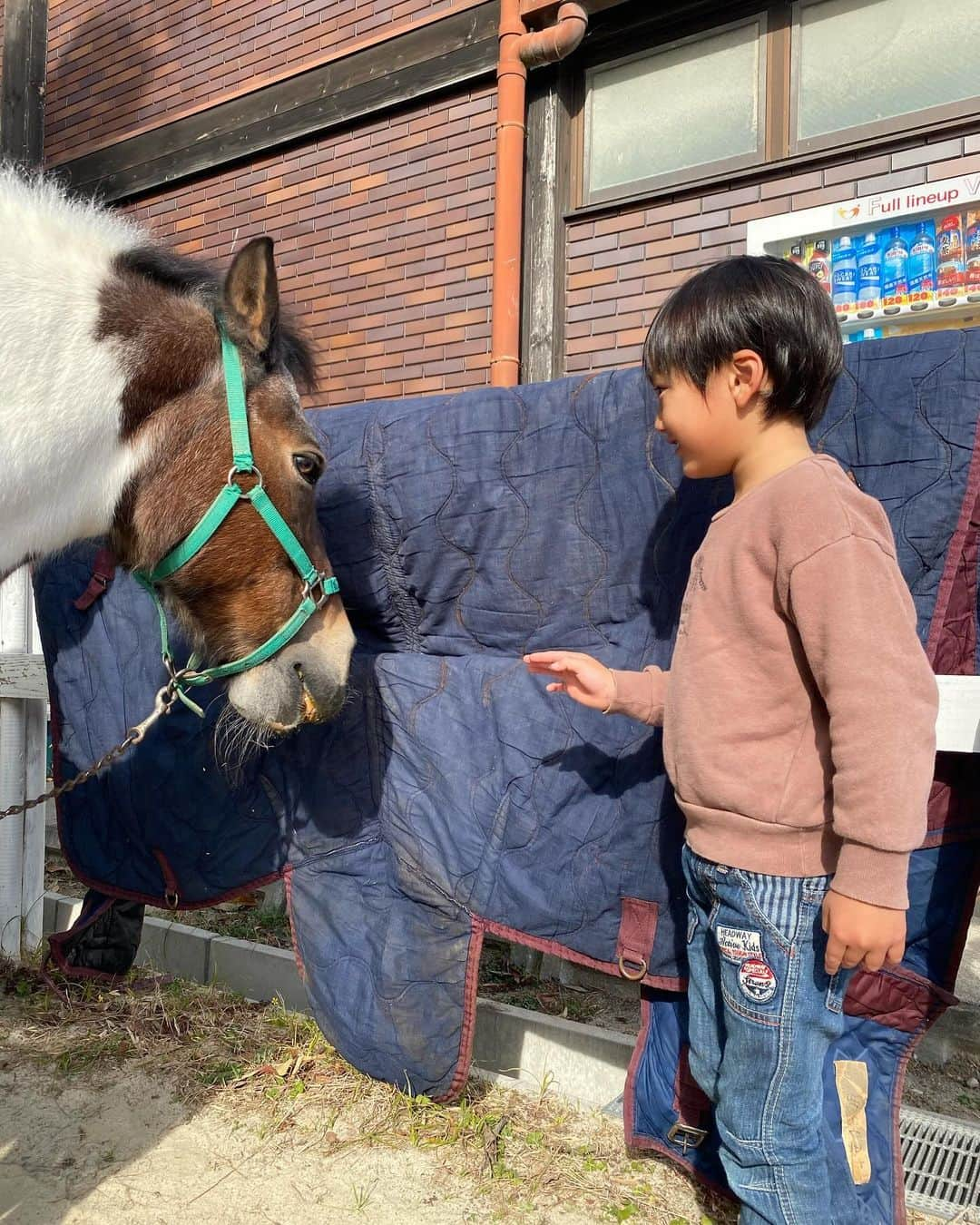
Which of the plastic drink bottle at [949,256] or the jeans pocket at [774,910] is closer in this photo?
the jeans pocket at [774,910]

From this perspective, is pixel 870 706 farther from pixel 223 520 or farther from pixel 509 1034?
pixel 509 1034

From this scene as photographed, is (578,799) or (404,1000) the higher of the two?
(578,799)

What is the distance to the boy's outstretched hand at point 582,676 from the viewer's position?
1660 millimetres

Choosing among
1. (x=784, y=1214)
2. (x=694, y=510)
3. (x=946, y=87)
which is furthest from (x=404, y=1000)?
(x=946, y=87)

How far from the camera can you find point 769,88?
4.14m

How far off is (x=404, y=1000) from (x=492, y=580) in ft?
3.14

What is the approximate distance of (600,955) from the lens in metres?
1.83

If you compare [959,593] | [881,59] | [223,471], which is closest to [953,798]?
[959,593]

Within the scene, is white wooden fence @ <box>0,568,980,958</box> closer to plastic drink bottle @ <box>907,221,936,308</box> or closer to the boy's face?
the boy's face

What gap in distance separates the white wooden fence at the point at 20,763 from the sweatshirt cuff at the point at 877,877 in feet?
9.02

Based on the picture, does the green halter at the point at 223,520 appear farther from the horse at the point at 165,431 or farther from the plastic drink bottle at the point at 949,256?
the plastic drink bottle at the point at 949,256

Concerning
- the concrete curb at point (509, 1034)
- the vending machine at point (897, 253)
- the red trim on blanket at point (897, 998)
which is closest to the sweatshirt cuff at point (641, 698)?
the red trim on blanket at point (897, 998)

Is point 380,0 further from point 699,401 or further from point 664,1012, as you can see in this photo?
point 664,1012

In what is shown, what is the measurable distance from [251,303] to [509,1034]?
1898mm
